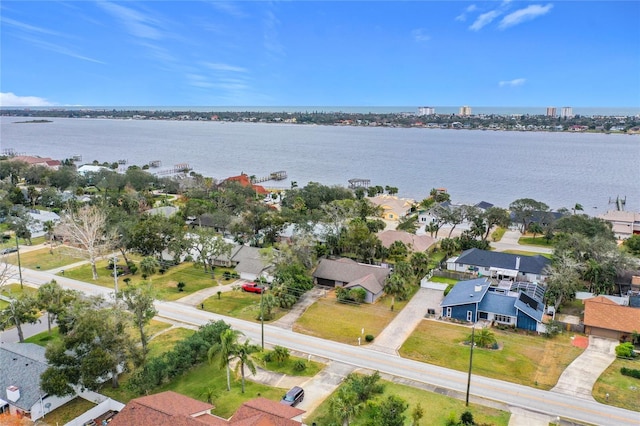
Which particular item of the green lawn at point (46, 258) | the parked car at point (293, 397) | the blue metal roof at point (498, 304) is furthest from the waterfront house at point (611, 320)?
the green lawn at point (46, 258)

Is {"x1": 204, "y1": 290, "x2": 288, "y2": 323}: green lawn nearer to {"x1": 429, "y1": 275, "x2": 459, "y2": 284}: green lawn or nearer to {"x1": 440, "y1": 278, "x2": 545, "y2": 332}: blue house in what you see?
{"x1": 440, "y1": 278, "x2": 545, "y2": 332}: blue house

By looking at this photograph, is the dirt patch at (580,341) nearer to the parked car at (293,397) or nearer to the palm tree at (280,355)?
the parked car at (293,397)

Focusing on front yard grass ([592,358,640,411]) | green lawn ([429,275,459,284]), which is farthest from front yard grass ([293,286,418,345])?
front yard grass ([592,358,640,411])

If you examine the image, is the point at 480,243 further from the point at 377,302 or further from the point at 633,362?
the point at 633,362

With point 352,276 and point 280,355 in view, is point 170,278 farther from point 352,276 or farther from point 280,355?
point 280,355

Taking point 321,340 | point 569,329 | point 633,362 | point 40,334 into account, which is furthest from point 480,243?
point 40,334

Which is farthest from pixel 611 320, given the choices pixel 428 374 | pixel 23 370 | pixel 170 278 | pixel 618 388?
Result: pixel 23 370
